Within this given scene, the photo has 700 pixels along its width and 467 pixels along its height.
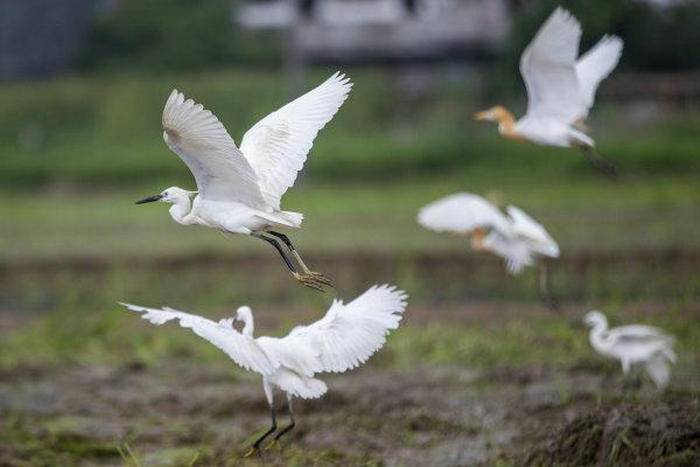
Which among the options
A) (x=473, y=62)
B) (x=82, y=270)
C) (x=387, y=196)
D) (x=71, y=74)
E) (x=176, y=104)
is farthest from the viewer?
(x=71, y=74)

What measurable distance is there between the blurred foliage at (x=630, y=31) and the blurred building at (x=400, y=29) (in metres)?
2.58

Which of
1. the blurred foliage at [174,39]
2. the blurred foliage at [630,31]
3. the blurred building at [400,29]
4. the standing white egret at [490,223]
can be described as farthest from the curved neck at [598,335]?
the blurred foliage at [174,39]

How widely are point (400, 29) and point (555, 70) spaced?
16.4 metres

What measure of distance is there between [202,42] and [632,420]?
19.7 meters

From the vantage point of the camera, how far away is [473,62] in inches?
928

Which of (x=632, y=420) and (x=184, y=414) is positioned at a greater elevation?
(x=632, y=420)

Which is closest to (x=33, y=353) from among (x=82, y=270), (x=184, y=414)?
(x=184, y=414)

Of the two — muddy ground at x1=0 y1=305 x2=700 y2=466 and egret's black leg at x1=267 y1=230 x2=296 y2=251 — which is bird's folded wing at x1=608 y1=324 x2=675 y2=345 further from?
egret's black leg at x1=267 y1=230 x2=296 y2=251

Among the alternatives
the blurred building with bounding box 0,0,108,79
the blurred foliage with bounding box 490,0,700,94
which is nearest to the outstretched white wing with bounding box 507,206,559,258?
the blurred foliage with bounding box 490,0,700,94

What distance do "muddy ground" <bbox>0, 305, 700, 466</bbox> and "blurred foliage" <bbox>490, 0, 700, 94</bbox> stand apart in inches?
177

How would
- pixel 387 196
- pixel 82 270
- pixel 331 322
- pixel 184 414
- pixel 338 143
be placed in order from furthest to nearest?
pixel 338 143
pixel 387 196
pixel 82 270
pixel 184 414
pixel 331 322

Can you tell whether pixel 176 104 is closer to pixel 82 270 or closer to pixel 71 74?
pixel 82 270

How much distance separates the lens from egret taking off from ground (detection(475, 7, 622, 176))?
7929mm

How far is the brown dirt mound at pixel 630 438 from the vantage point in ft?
19.7
